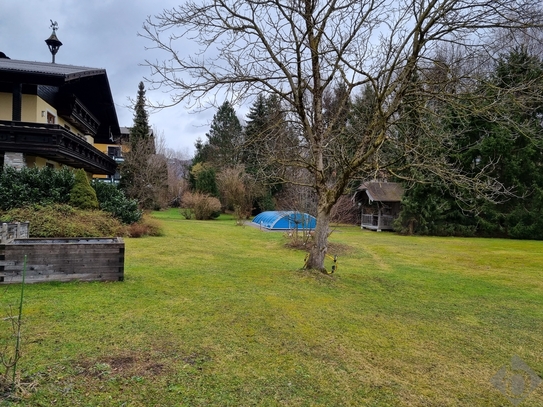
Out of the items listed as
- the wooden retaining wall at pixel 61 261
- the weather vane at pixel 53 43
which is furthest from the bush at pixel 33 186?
the weather vane at pixel 53 43

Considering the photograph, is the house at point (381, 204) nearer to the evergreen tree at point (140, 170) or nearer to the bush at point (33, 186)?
the evergreen tree at point (140, 170)

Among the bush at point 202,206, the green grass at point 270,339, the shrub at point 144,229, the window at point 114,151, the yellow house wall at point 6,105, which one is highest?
the window at point 114,151

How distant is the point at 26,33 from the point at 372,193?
2191 centimetres

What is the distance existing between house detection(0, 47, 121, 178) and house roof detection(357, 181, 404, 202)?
17.7 meters

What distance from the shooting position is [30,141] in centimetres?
1308

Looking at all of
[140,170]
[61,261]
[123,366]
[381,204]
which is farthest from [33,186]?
[381,204]

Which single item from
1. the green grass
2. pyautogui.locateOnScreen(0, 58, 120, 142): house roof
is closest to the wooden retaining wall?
the green grass

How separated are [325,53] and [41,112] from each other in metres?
13.3

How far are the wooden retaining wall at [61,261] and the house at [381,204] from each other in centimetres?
2113

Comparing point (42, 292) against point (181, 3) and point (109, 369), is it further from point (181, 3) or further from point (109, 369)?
point (181, 3)

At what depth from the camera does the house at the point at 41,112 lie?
42.6ft

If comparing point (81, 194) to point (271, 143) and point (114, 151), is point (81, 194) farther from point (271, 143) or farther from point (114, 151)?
point (114, 151)

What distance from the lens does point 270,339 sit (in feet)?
14.1

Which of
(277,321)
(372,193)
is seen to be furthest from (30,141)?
(372,193)
